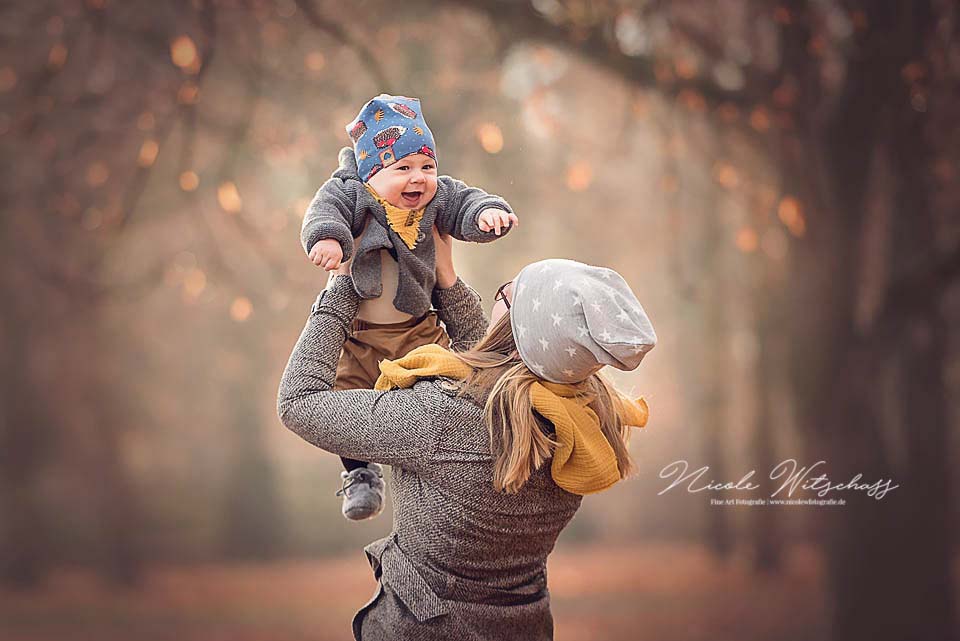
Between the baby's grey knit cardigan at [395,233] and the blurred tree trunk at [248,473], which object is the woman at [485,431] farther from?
the blurred tree trunk at [248,473]

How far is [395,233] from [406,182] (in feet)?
0.22

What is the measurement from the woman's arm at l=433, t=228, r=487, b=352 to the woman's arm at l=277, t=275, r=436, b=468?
0.73 feet

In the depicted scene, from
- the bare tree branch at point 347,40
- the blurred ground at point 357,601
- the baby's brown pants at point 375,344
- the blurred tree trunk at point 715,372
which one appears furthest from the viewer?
the blurred tree trunk at point 715,372

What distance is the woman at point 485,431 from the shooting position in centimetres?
105

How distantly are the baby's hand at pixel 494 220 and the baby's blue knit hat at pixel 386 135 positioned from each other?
12 centimetres

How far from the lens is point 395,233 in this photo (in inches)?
48.3

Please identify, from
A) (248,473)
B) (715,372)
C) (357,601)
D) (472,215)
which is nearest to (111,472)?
(248,473)

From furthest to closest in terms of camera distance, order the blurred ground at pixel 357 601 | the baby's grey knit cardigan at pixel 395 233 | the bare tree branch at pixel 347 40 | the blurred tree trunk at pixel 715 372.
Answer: the blurred tree trunk at pixel 715 372 < the blurred ground at pixel 357 601 < the bare tree branch at pixel 347 40 < the baby's grey knit cardigan at pixel 395 233

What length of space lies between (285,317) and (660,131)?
1422 millimetres

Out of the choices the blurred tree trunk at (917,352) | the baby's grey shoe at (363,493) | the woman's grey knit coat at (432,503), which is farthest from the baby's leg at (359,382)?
the blurred tree trunk at (917,352)

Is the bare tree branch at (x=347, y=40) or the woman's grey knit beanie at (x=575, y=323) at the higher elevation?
the bare tree branch at (x=347, y=40)

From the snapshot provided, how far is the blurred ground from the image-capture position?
3.19m

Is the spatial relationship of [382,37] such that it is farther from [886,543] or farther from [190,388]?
[886,543]

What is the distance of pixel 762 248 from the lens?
3.36 metres
